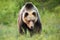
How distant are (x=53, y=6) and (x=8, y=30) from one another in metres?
5.09

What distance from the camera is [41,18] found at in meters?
10.1

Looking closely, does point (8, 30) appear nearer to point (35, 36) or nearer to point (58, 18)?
point (35, 36)

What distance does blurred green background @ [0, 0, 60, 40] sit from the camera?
7430 mm

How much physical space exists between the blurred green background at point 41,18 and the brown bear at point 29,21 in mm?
182

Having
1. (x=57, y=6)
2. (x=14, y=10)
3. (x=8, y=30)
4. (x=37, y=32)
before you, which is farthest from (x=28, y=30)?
(x=57, y=6)

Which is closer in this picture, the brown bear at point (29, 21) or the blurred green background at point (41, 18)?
the blurred green background at point (41, 18)

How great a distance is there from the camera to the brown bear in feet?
25.2

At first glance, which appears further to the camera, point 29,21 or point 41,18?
point 41,18

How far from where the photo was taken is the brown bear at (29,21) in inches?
302

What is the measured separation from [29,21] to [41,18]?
8.07 ft

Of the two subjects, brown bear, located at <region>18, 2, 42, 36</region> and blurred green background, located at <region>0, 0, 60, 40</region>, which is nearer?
blurred green background, located at <region>0, 0, 60, 40</region>

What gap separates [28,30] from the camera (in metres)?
A: 7.94

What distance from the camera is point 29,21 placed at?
25.2ft

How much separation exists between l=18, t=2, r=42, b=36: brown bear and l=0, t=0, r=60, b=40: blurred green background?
0.18 m
